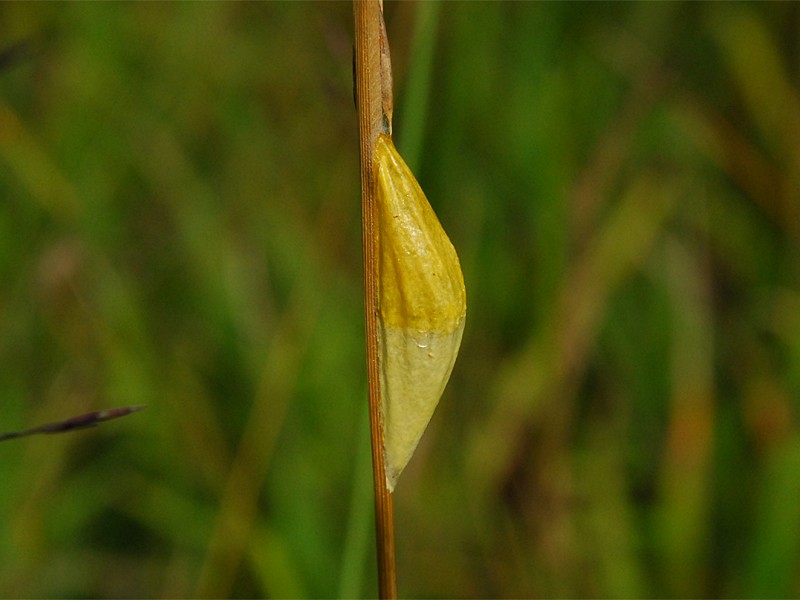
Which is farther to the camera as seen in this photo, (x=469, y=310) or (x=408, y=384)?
(x=469, y=310)

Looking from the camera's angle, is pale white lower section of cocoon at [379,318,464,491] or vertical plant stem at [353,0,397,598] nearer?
vertical plant stem at [353,0,397,598]

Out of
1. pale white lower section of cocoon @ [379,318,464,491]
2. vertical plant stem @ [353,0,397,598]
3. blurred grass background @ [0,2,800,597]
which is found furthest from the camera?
blurred grass background @ [0,2,800,597]

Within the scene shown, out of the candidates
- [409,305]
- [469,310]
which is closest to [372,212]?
[409,305]

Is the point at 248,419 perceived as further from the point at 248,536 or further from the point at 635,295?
the point at 635,295

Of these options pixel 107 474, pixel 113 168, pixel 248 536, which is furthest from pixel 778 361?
pixel 113 168

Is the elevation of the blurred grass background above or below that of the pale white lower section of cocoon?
below

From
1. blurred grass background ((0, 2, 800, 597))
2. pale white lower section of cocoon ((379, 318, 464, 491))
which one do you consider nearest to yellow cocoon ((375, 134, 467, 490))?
pale white lower section of cocoon ((379, 318, 464, 491))

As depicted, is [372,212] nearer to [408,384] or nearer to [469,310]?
[408,384]

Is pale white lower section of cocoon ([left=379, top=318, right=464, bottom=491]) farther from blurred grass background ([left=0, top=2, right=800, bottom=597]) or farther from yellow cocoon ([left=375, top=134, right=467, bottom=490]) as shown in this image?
blurred grass background ([left=0, top=2, right=800, bottom=597])
